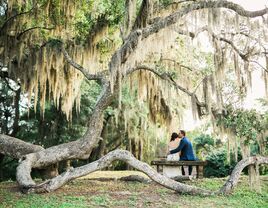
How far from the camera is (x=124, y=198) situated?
741 centimetres

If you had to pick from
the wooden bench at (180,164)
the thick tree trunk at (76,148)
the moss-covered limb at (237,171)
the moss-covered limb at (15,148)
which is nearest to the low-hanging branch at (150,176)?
the moss-covered limb at (237,171)

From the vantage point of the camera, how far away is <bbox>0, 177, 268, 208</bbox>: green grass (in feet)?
22.6

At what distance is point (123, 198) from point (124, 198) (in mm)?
19

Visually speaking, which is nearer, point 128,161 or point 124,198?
point 124,198

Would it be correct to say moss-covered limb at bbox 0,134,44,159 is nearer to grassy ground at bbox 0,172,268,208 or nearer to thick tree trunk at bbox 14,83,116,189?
thick tree trunk at bbox 14,83,116,189

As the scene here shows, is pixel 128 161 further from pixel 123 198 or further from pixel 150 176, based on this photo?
pixel 123 198

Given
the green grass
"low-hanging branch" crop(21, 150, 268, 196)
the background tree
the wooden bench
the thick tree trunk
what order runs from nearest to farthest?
the green grass, "low-hanging branch" crop(21, 150, 268, 196), the background tree, the thick tree trunk, the wooden bench

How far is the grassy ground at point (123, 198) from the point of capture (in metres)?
6.89

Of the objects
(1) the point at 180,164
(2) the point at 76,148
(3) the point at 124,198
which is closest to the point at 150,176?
(3) the point at 124,198

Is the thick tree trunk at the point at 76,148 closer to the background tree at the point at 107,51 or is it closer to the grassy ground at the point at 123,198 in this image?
A: the background tree at the point at 107,51

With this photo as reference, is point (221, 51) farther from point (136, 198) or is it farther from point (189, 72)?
point (136, 198)

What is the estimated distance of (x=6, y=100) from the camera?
56.6 feet

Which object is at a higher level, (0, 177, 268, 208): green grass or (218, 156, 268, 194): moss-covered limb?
(218, 156, 268, 194): moss-covered limb

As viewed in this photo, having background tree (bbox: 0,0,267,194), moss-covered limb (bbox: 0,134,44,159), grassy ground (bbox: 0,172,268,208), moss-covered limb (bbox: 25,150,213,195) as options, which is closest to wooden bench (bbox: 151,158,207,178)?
grassy ground (bbox: 0,172,268,208)
